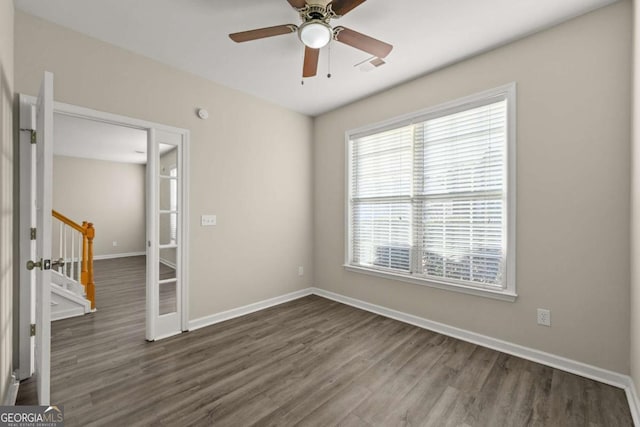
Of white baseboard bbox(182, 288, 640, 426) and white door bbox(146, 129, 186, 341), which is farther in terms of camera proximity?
white door bbox(146, 129, 186, 341)

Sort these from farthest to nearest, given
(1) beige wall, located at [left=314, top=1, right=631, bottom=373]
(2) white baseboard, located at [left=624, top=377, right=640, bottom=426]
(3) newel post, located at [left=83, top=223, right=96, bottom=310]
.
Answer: (3) newel post, located at [left=83, top=223, right=96, bottom=310] → (1) beige wall, located at [left=314, top=1, right=631, bottom=373] → (2) white baseboard, located at [left=624, top=377, right=640, bottom=426]

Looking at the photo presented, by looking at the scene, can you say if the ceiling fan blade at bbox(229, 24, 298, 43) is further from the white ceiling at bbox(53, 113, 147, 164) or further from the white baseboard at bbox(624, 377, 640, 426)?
the white baseboard at bbox(624, 377, 640, 426)

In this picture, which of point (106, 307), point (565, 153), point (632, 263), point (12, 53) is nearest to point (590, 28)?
point (565, 153)

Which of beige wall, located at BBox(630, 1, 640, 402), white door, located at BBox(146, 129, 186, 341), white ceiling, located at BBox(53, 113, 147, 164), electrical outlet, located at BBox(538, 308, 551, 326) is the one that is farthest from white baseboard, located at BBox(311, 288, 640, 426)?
white ceiling, located at BBox(53, 113, 147, 164)

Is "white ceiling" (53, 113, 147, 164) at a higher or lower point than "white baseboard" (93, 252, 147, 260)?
higher

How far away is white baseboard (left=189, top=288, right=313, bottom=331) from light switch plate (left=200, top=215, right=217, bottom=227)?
3.53 feet

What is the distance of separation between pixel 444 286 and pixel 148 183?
128 inches

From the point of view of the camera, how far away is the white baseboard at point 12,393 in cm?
173

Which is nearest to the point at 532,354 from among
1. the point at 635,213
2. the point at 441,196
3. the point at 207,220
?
the point at 635,213

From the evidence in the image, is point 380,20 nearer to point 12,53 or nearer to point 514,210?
point 514,210

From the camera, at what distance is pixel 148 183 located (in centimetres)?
276

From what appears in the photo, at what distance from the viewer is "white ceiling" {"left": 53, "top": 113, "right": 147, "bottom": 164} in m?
4.83

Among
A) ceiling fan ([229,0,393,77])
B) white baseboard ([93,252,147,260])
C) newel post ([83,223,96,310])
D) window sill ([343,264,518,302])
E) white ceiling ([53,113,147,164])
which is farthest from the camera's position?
white baseboard ([93,252,147,260])

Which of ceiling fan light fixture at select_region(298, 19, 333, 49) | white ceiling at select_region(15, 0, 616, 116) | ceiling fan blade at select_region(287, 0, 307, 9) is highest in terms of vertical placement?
white ceiling at select_region(15, 0, 616, 116)
